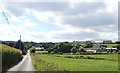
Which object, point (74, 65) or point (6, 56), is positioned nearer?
point (6, 56)

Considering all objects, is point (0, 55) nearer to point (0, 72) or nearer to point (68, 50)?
point (0, 72)

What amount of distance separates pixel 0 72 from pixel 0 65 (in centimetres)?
148

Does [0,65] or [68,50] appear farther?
[68,50]

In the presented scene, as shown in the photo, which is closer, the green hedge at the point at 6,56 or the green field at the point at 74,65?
the green hedge at the point at 6,56

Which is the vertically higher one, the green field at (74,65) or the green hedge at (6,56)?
the green hedge at (6,56)

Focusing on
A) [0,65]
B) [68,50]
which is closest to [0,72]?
[0,65]

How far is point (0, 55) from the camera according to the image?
30250 millimetres

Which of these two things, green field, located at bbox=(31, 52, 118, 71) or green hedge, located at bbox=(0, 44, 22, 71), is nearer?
green hedge, located at bbox=(0, 44, 22, 71)

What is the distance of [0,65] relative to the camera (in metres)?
30.0

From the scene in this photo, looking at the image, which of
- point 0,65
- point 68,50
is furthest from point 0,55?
point 68,50

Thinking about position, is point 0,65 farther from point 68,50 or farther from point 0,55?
point 68,50

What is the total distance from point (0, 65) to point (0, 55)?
42.6 inches

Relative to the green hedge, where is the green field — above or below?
below

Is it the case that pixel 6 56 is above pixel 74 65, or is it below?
above
